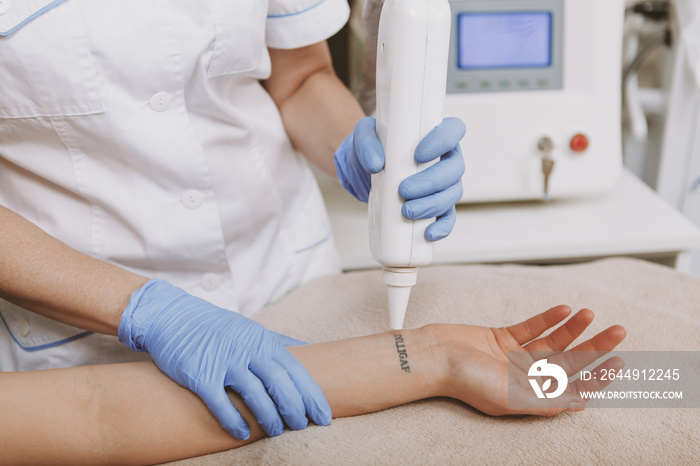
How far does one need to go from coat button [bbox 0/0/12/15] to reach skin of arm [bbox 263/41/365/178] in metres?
0.48

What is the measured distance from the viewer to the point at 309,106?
47.4 inches

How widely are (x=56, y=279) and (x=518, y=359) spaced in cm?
67

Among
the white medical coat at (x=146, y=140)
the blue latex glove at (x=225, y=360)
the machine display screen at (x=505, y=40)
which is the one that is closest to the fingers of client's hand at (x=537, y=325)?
the blue latex glove at (x=225, y=360)

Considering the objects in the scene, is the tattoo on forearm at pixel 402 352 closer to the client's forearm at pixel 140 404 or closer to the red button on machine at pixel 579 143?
the client's forearm at pixel 140 404

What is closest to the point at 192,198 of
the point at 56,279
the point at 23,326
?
the point at 56,279

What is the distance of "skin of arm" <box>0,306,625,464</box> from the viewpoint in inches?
32.1

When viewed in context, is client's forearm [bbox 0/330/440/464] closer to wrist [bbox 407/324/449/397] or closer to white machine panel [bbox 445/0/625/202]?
wrist [bbox 407/324/449/397]

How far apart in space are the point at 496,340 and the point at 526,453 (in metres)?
0.22

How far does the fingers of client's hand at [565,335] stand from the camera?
0.87 m

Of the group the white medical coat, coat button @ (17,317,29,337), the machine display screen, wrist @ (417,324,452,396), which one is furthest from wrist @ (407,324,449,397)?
the machine display screen

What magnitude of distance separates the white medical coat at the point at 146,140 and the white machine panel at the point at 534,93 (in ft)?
1.25

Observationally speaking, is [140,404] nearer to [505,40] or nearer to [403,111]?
[403,111]

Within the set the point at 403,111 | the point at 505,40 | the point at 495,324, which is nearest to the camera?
the point at 403,111

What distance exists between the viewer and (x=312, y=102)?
1.20 metres
